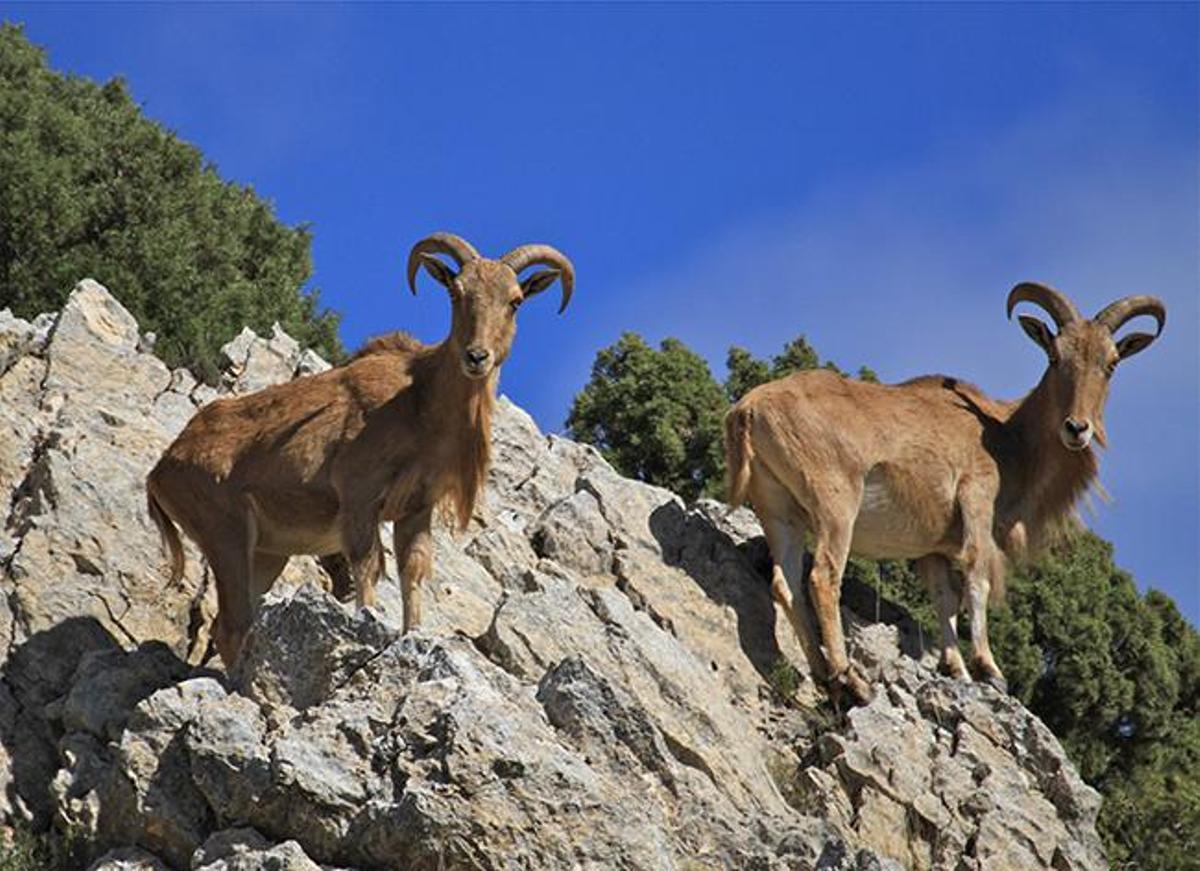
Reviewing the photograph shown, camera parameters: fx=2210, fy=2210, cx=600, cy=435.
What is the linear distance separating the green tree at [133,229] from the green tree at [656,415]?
4.44 m

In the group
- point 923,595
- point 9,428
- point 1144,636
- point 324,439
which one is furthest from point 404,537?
point 1144,636

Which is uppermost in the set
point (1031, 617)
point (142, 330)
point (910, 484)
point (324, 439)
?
point (142, 330)

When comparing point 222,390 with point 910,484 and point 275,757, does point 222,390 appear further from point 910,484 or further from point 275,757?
point 275,757

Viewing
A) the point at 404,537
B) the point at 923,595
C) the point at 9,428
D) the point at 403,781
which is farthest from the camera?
the point at 923,595

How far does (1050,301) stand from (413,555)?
782 centimetres

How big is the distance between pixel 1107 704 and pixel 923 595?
2.74 metres

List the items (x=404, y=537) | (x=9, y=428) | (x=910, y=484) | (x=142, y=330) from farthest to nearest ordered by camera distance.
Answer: (x=142, y=330) → (x=910, y=484) → (x=9, y=428) → (x=404, y=537)

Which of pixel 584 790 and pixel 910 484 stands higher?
pixel 910 484

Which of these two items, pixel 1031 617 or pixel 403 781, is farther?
pixel 1031 617

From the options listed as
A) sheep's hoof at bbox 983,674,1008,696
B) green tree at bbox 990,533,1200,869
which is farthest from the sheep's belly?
green tree at bbox 990,533,1200,869

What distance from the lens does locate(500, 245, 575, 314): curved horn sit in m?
16.3

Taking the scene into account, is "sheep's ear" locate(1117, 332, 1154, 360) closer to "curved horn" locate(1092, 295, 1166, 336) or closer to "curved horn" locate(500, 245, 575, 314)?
"curved horn" locate(1092, 295, 1166, 336)

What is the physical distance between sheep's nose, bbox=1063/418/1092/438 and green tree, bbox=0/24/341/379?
10.1 metres

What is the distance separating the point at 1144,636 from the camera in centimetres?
2584
